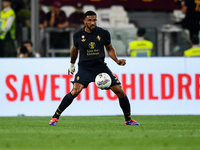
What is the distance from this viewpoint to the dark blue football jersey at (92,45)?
8938 millimetres

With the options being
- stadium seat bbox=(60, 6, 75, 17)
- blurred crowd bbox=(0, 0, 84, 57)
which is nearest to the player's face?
Answer: blurred crowd bbox=(0, 0, 84, 57)

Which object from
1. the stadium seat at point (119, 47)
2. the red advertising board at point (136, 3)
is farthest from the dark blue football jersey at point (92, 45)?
the red advertising board at point (136, 3)

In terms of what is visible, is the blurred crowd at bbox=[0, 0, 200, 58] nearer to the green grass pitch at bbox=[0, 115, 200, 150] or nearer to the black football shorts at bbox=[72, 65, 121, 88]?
the black football shorts at bbox=[72, 65, 121, 88]

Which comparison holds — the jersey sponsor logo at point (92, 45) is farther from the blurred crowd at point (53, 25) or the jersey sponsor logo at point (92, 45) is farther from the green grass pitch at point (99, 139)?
the blurred crowd at point (53, 25)

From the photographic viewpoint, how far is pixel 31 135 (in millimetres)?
7254

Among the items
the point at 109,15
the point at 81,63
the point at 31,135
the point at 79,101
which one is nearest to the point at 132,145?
the point at 31,135

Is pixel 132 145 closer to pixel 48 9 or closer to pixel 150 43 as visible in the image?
pixel 150 43

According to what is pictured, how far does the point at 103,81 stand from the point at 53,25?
7.88m

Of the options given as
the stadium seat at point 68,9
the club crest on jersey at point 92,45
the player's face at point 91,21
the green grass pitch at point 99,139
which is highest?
the player's face at point 91,21

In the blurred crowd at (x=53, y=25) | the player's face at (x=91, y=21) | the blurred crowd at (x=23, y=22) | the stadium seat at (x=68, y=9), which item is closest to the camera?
the player's face at (x=91, y=21)

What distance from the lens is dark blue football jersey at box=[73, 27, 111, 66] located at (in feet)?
29.3

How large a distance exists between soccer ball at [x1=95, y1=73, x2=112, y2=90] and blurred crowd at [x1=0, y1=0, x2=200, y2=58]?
5675 millimetres

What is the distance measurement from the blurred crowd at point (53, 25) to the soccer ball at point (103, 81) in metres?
5.67

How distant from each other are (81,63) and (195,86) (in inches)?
182
